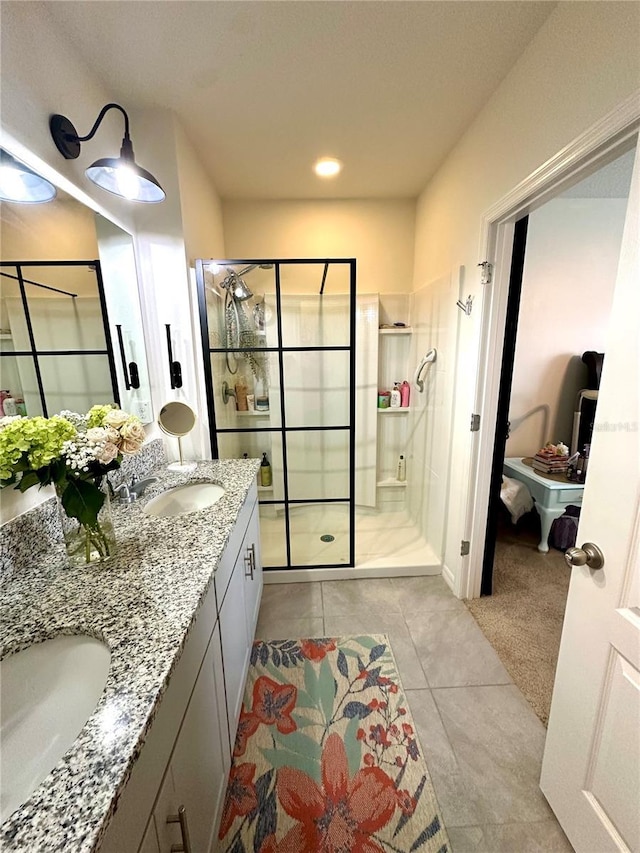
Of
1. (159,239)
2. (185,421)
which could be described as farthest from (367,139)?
(185,421)

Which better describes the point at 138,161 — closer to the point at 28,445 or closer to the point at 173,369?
the point at 173,369

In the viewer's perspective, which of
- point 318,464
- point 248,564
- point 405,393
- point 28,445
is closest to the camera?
point 28,445

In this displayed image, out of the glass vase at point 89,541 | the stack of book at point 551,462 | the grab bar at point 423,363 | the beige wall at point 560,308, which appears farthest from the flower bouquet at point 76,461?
the beige wall at point 560,308

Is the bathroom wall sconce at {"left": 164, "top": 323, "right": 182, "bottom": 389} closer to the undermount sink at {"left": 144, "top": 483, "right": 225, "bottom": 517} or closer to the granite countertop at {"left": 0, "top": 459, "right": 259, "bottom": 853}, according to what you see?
the undermount sink at {"left": 144, "top": 483, "right": 225, "bottom": 517}

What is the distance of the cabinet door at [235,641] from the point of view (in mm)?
1122

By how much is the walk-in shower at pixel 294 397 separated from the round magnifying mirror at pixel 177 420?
0.26 meters

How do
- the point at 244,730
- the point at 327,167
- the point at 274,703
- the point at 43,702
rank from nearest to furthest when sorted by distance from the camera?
the point at 43,702, the point at 244,730, the point at 274,703, the point at 327,167

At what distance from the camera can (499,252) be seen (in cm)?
155

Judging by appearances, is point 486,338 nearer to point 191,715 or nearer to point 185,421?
point 185,421

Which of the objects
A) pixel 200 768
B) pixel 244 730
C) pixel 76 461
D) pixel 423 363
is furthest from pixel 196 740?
pixel 423 363

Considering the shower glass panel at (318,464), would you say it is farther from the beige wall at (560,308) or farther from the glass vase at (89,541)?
the beige wall at (560,308)

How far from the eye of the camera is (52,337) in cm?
111

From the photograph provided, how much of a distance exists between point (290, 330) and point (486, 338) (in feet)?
3.58

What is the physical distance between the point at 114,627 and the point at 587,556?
3.80 feet
